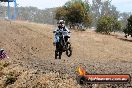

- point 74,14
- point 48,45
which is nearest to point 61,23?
point 48,45

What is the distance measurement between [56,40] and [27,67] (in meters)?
6.73

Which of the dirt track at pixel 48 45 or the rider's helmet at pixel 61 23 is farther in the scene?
the dirt track at pixel 48 45

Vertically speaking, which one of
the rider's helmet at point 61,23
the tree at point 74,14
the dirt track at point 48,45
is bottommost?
the dirt track at point 48,45

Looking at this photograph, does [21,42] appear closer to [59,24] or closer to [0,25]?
[0,25]

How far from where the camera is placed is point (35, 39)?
57406 mm

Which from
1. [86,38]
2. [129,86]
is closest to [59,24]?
[129,86]

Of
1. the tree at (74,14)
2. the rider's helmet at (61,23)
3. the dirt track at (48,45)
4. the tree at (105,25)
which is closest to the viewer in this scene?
the rider's helmet at (61,23)

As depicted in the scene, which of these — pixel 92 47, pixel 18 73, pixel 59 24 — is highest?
pixel 59 24

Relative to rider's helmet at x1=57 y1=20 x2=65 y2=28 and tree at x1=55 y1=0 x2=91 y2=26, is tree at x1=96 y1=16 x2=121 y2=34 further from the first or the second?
rider's helmet at x1=57 y1=20 x2=65 y2=28

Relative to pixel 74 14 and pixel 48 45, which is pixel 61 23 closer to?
pixel 48 45

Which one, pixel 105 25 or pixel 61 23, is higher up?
pixel 61 23

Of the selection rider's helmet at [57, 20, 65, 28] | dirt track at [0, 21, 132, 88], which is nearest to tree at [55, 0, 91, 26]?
dirt track at [0, 21, 132, 88]

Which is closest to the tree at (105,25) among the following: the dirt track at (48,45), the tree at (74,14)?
the tree at (74,14)

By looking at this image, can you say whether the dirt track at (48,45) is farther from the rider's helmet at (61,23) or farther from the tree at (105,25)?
the tree at (105,25)
